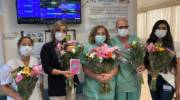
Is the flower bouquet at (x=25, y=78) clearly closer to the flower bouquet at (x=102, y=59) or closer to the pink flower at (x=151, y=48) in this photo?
the flower bouquet at (x=102, y=59)

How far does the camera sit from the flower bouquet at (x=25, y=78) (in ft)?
7.35

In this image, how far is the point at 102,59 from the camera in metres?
2.59

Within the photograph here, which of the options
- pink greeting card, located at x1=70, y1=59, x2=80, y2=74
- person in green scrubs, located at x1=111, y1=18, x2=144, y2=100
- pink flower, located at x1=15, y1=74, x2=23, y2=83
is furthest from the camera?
person in green scrubs, located at x1=111, y1=18, x2=144, y2=100

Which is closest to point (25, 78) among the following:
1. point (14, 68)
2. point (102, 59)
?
point (14, 68)

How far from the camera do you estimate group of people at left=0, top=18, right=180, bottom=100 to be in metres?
2.65

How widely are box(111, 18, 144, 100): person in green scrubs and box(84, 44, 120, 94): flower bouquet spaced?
0.74ft

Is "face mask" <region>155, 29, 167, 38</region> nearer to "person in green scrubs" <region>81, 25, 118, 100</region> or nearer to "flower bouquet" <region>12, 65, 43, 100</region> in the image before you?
"person in green scrubs" <region>81, 25, 118, 100</region>

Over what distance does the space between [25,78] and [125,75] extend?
3.92 feet

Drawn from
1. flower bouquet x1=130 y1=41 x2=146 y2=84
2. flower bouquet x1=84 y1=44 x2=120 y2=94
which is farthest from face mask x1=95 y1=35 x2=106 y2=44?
flower bouquet x1=130 y1=41 x2=146 y2=84

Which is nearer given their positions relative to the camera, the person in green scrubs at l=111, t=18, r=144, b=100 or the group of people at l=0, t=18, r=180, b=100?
the group of people at l=0, t=18, r=180, b=100

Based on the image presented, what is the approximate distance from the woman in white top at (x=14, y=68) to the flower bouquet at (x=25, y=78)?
0.26ft

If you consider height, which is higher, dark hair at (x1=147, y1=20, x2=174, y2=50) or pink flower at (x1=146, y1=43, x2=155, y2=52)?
dark hair at (x1=147, y1=20, x2=174, y2=50)

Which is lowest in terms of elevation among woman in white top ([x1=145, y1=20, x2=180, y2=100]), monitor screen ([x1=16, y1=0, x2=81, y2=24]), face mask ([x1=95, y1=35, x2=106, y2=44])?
woman in white top ([x1=145, y1=20, x2=180, y2=100])

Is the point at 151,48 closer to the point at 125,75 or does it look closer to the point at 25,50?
the point at 125,75
